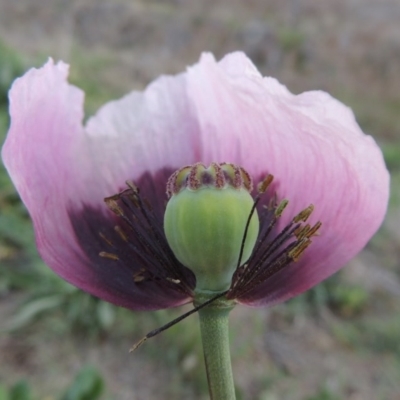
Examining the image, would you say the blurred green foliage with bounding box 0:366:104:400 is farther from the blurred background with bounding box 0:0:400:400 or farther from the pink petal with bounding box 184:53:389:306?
the pink petal with bounding box 184:53:389:306

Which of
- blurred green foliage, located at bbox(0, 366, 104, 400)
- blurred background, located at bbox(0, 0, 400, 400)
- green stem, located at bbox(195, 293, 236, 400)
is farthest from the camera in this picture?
blurred background, located at bbox(0, 0, 400, 400)

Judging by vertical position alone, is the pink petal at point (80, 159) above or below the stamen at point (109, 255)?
above

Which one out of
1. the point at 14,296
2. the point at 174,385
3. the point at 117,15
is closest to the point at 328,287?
the point at 174,385

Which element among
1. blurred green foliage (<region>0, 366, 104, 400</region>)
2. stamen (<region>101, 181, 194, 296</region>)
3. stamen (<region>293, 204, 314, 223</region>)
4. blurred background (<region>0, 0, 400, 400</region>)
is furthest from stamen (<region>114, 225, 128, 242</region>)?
blurred green foliage (<region>0, 366, 104, 400</region>)

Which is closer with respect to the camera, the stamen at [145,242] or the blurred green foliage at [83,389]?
the stamen at [145,242]

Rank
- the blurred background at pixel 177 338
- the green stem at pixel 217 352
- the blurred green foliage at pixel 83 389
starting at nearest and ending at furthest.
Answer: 1. the green stem at pixel 217 352
2. the blurred green foliage at pixel 83 389
3. the blurred background at pixel 177 338

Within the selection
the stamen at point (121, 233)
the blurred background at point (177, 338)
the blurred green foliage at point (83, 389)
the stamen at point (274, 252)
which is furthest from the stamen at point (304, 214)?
the blurred green foliage at point (83, 389)

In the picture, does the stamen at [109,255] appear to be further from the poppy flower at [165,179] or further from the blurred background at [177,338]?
the blurred background at [177,338]

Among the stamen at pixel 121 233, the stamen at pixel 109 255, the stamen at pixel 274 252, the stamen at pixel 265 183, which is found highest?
the stamen at pixel 265 183
